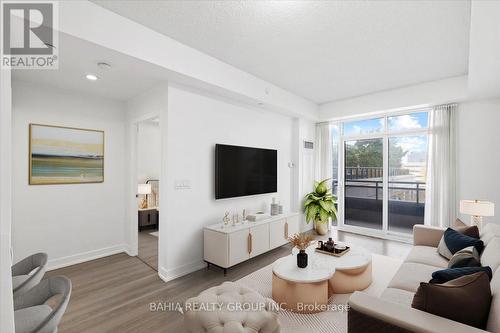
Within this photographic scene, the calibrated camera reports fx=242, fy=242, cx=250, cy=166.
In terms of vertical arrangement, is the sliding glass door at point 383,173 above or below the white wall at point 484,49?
below

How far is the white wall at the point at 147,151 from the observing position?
19.2 feet

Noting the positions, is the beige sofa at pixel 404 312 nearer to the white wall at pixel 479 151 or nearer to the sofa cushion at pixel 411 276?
the sofa cushion at pixel 411 276

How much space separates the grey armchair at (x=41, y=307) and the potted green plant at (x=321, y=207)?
4.35m

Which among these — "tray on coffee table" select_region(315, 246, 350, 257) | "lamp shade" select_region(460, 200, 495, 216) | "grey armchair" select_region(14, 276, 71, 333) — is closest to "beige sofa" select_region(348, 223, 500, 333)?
"tray on coffee table" select_region(315, 246, 350, 257)

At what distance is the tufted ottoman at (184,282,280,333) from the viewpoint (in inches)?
61.5

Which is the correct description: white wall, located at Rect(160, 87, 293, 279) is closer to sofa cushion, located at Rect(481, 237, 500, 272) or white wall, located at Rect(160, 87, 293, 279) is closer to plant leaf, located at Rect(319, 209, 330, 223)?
plant leaf, located at Rect(319, 209, 330, 223)

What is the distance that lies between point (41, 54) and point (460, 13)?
4.19 meters

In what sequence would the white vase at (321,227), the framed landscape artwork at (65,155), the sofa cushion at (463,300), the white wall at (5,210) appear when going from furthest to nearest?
the white vase at (321,227) < the framed landscape artwork at (65,155) < the sofa cushion at (463,300) < the white wall at (5,210)

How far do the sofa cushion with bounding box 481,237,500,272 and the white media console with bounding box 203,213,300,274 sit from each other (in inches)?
96.7

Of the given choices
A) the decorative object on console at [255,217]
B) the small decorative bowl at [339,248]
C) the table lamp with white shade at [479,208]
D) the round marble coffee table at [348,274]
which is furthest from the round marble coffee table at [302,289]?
the table lamp with white shade at [479,208]

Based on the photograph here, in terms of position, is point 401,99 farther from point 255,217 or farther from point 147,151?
point 147,151

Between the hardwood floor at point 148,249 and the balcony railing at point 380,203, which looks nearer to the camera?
the hardwood floor at point 148,249

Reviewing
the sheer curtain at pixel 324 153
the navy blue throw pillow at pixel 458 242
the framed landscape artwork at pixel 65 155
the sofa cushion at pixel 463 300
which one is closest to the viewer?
the sofa cushion at pixel 463 300

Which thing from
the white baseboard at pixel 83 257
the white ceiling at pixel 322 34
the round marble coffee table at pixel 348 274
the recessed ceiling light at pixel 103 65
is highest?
the white ceiling at pixel 322 34
